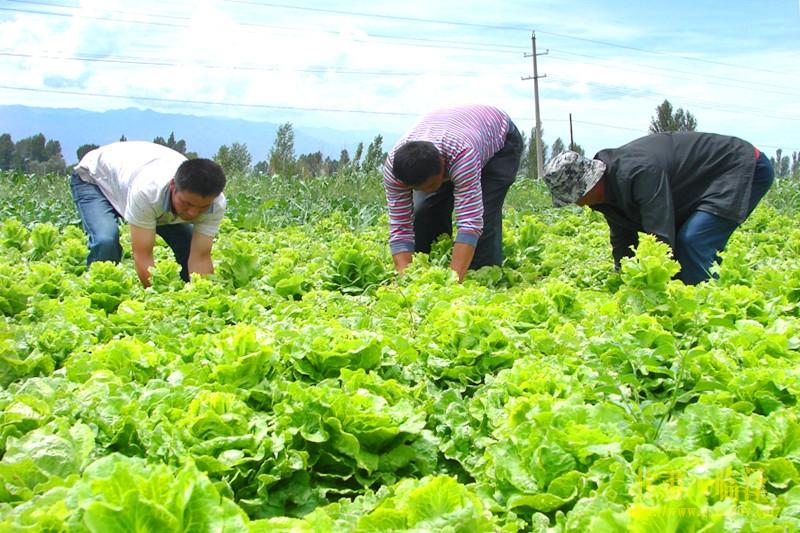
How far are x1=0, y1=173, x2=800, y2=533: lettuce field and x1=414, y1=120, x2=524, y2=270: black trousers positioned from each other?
1279mm

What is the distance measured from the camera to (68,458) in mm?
2213

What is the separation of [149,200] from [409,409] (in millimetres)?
3113

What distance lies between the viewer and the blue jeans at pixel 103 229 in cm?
582

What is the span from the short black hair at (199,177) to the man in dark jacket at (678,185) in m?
2.15

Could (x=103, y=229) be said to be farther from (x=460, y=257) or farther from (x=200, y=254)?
(x=460, y=257)

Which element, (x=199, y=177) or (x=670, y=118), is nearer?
(x=199, y=177)

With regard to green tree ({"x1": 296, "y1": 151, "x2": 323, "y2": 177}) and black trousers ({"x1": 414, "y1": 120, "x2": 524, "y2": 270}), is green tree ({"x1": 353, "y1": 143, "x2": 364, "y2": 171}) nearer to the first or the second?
green tree ({"x1": 296, "y1": 151, "x2": 323, "y2": 177})

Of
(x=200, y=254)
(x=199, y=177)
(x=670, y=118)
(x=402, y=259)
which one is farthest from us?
(x=670, y=118)

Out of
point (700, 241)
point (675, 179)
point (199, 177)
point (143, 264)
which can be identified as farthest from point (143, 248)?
point (700, 241)

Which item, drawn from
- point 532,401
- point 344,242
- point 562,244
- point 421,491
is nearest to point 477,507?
point 421,491

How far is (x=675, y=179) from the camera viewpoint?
5.35m

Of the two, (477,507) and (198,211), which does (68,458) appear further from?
(198,211)

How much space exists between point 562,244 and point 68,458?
655cm

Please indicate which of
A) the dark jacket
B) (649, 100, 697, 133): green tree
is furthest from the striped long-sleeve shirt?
(649, 100, 697, 133): green tree
